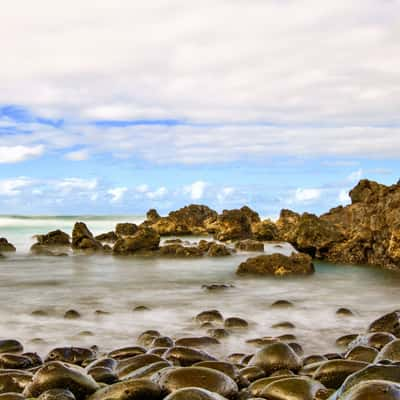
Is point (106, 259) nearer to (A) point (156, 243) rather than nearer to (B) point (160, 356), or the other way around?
(A) point (156, 243)

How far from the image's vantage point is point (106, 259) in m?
21.6

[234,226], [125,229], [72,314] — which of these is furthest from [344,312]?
[125,229]

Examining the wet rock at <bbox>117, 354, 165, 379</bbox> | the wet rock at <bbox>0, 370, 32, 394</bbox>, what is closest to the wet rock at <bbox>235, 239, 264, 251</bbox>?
the wet rock at <bbox>117, 354, 165, 379</bbox>

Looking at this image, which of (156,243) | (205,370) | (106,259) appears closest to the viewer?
(205,370)

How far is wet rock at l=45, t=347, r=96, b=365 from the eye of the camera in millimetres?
6703

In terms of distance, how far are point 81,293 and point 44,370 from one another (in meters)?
8.07

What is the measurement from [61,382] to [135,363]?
3.79 ft

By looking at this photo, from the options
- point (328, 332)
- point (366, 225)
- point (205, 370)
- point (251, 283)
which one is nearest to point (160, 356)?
point (205, 370)

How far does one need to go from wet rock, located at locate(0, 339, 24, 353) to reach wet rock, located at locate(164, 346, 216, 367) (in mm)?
2098

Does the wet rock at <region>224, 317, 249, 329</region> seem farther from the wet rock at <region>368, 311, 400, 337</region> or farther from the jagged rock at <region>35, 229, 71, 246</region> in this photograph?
the jagged rock at <region>35, 229, 71, 246</region>

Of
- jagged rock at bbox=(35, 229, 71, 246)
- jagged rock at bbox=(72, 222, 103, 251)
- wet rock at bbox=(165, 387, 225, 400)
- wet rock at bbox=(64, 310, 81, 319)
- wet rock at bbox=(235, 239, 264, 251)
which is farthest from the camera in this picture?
jagged rock at bbox=(35, 229, 71, 246)

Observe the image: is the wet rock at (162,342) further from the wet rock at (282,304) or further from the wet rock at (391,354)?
the wet rock at (282,304)

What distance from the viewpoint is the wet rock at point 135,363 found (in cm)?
562

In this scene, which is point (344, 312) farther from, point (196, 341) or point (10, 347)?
point (10, 347)
